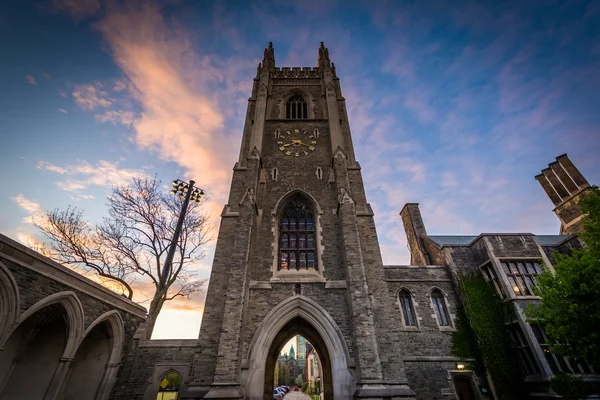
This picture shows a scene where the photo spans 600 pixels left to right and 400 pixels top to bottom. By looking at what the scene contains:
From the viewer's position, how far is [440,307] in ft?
45.0

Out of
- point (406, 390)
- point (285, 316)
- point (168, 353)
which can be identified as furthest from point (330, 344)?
point (168, 353)

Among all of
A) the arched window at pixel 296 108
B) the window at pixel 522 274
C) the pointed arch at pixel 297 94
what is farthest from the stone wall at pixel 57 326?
the window at pixel 522 274

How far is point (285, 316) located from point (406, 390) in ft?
16.3

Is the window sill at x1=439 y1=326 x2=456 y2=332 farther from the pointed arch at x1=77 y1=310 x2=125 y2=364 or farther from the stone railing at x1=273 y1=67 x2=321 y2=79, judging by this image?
the stone railing at x1=273 y1=67 x2=321 y2=79

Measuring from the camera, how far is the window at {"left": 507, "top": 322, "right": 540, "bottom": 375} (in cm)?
1097

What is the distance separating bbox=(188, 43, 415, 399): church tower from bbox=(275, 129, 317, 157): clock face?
0.23 ft

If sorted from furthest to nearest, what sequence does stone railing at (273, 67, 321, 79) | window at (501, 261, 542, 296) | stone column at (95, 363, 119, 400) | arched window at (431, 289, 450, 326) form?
1. stone railing at (273, 67, 321, 79)
2. arched window at (431, 289, 450, 326)
3. window at (501, 261, 542, 296)
4. stone column at (95, 363, 119, 400)

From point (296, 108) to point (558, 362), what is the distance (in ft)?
66.2

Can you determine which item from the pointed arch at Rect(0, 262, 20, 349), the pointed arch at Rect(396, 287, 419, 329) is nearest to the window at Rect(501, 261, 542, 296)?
the pointed arch at Rect(396, 287, 419, 329)

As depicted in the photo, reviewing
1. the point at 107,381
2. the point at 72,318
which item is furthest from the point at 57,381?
the point at 107,381

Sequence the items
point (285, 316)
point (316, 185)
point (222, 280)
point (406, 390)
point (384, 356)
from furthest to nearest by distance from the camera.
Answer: point (316, 185), point (222, 280), point (285, 316), point (384, 356), point (406, 390)

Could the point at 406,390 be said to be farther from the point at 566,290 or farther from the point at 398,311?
the point at 566,290

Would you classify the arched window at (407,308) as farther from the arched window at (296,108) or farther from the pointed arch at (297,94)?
the arched window at (296,108)

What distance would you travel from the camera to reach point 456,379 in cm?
1189
